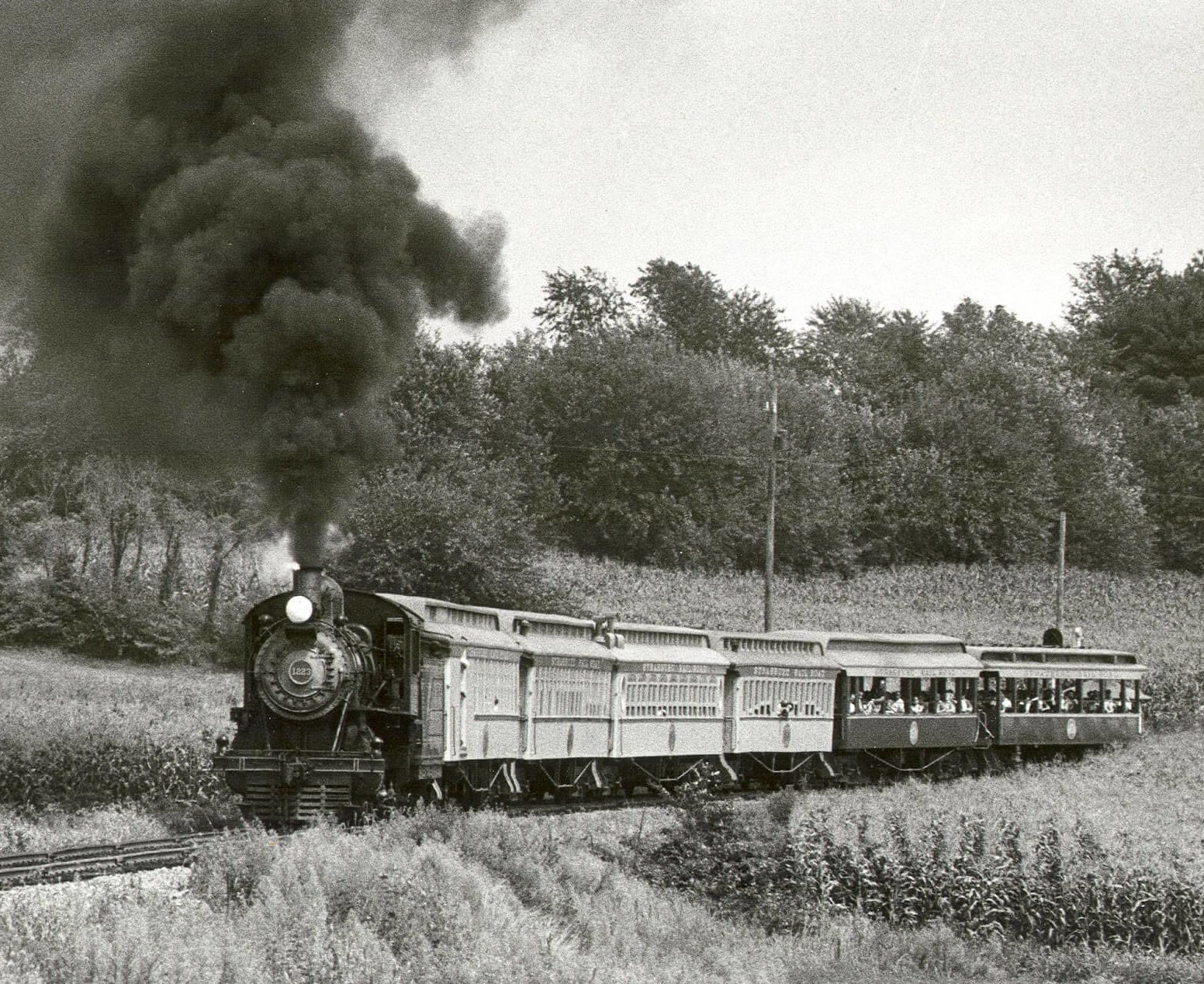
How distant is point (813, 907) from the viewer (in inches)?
735

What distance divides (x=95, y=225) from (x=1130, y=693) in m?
24.5

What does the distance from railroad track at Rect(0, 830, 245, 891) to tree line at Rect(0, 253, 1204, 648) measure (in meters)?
8.39

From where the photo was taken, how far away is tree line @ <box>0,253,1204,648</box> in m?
40.6

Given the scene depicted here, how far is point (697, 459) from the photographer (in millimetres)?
61469

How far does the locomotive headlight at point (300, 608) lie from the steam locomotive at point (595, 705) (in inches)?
0.8

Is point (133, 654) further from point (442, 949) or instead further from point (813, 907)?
point (442, 949)

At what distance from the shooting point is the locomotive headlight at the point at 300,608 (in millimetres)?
17891

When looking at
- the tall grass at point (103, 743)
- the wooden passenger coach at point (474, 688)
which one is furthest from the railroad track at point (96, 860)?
the tall grass at point (103, 743)

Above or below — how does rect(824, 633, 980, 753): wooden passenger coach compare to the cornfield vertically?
above

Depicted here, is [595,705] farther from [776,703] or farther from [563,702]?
[776,703]

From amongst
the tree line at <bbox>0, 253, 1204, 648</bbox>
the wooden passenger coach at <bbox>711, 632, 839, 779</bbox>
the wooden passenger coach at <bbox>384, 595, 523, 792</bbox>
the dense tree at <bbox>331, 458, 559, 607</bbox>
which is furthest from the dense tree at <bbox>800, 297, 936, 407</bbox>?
the wooden passenger coach at <bbox>384, 595, 523, 792</bbox>

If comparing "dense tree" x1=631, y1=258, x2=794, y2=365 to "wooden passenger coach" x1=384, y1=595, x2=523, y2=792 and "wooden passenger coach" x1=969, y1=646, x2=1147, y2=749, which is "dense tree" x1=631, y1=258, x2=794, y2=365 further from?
"wooden passenger coach" x1=384, y1=595, x2=523, y2=792

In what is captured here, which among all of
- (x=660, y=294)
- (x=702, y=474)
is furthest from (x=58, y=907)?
(x=660, y=294)

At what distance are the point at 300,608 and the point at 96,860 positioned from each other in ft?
11.9
